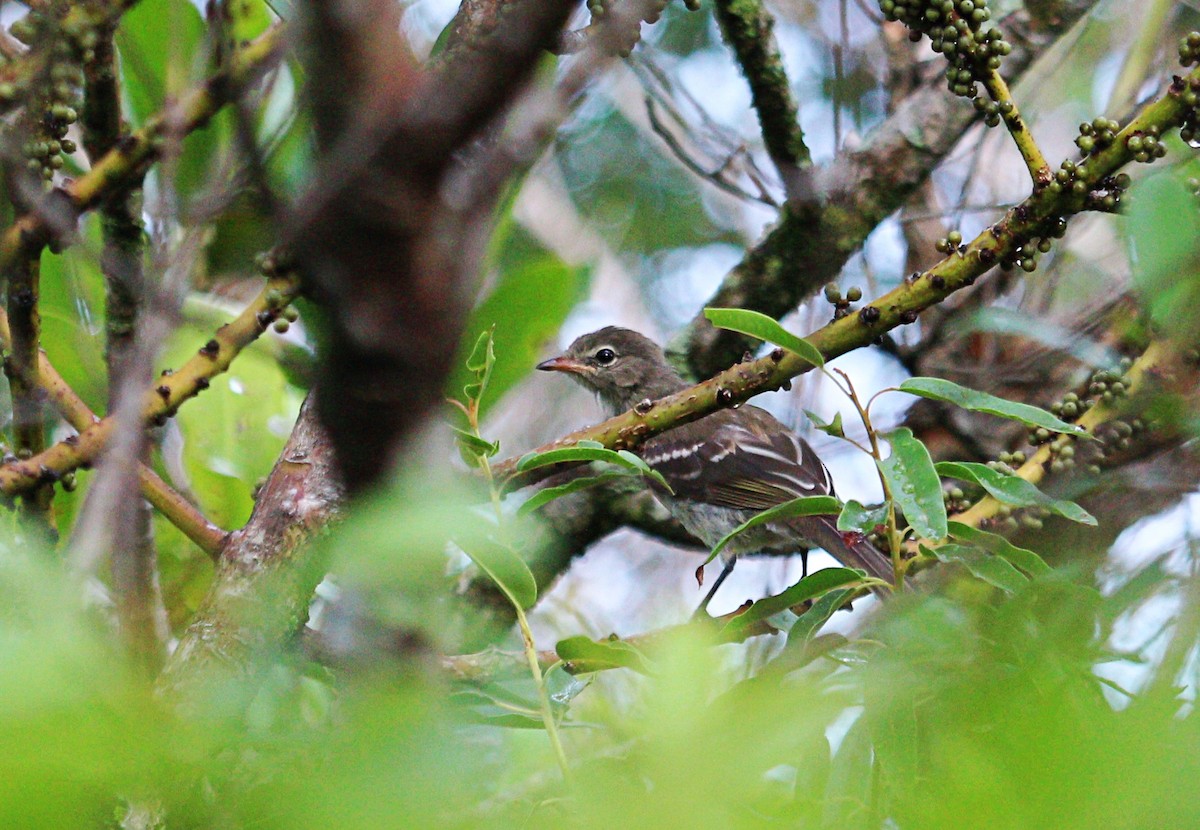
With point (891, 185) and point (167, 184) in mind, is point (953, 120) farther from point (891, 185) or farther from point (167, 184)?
point (167, 184)

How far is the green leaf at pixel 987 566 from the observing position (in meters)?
2.24

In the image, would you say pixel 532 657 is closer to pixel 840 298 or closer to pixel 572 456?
pixel 572 456

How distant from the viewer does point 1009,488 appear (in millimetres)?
2375

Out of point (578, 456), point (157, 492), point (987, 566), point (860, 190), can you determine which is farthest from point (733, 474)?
point (987, 566)

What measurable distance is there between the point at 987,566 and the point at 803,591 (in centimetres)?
37

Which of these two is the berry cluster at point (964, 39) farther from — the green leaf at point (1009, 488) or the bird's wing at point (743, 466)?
the bird's wing at point (743, 466)

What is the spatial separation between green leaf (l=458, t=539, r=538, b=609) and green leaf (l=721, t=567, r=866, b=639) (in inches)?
18.0

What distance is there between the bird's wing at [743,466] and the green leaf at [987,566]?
3.00 m

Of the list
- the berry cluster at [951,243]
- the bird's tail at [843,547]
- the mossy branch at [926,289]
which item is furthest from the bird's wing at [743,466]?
the berry cluster at [951,243]

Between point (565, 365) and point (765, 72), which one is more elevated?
point (565, 365)

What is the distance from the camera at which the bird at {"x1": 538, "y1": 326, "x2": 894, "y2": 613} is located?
5277 mm

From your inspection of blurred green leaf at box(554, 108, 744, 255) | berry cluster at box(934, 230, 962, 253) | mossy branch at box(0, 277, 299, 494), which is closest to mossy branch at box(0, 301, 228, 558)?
mossy branch at box(0, 277, 299, 494)

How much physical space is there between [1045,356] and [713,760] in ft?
16.7

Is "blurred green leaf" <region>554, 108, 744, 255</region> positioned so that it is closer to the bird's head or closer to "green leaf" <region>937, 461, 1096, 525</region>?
the bird's head
